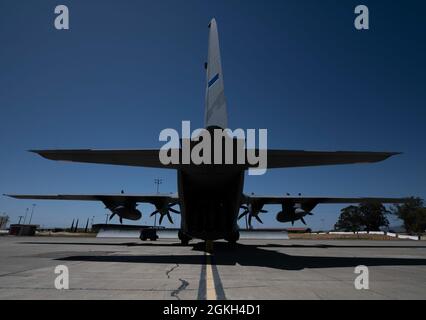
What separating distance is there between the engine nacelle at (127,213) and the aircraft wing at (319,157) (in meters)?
13.9

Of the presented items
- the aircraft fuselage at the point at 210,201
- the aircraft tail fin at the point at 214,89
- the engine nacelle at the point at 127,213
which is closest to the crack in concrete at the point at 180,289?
the aircraft fuselage at the point at 210,201

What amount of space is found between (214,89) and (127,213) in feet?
41.9

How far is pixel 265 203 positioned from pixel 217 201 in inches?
453

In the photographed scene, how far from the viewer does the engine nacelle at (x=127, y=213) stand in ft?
72.0

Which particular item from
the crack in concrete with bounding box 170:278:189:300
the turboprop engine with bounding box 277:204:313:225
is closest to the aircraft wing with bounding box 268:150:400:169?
the crack in concrete with bounding box 170:278:189:300

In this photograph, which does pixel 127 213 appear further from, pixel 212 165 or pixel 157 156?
pixel 157 156

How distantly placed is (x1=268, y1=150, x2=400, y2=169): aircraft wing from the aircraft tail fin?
284 centimetres

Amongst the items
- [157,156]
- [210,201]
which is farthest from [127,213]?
[157,156]

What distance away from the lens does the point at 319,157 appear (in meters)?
9.98

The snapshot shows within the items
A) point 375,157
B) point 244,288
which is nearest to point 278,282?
point 244,288

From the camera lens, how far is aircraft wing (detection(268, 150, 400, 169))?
9.45m

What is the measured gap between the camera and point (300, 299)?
5289mm

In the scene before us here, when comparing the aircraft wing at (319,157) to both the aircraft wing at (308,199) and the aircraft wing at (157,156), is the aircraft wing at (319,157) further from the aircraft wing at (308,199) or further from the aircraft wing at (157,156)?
the aircraft wing at (308,199)
